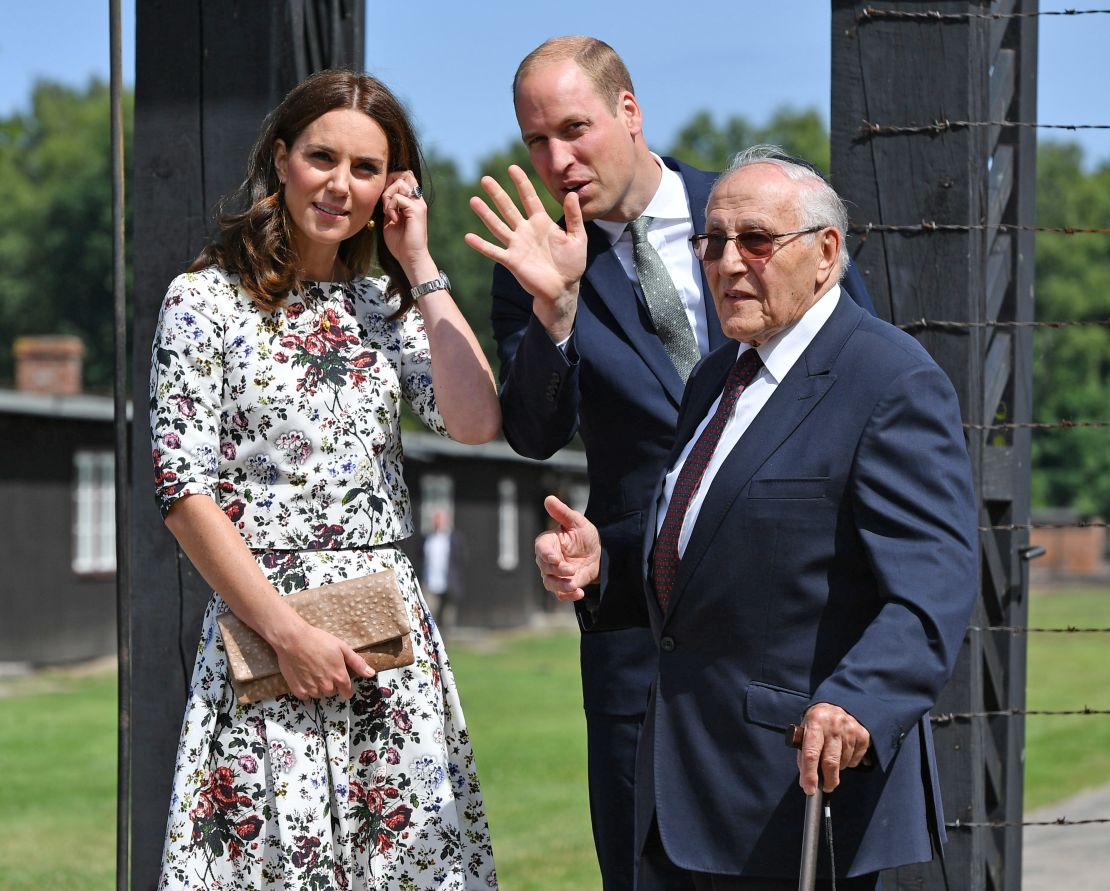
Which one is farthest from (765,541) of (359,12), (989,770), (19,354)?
(19,354)

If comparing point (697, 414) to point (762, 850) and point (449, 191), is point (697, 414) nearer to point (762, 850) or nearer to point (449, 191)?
point (762, 850)

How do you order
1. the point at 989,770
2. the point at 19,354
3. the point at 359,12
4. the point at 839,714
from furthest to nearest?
1. the point at 19,354
2. the point at 359,12
3. the point at 989,770
4. the point at 839,714

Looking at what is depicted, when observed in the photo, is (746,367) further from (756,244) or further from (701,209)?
(701,209)

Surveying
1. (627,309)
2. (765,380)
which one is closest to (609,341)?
(627,309)

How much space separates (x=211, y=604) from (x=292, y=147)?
947mm

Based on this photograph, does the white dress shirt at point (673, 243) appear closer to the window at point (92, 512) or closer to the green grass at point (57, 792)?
the green grass at point (57, 792)

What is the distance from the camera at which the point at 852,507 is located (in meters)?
2.56

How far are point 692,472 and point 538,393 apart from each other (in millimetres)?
496

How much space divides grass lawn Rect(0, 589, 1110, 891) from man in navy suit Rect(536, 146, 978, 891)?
4571 millimetres

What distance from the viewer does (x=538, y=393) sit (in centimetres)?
317

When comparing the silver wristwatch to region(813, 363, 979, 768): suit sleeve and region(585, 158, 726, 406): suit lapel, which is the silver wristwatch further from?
region(813, 363, 979, 768): suit sleeve

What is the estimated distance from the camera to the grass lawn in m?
7.98

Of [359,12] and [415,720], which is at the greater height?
[359,12]

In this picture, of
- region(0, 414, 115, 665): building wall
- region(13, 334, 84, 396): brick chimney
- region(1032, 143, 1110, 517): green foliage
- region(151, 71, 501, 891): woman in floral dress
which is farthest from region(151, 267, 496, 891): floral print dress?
region(1032, 143, 1110, 517): green foliage
